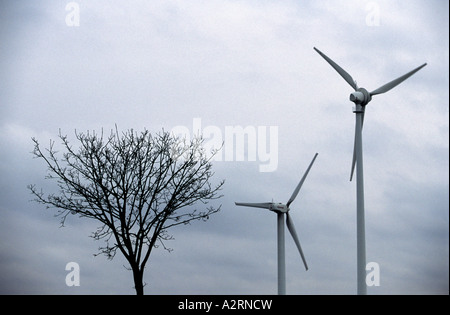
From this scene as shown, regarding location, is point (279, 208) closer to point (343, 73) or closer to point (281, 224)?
point (281, 224)

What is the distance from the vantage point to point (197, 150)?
119 ft

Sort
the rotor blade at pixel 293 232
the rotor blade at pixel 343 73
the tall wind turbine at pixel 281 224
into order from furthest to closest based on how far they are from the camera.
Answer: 1. the tall wind turbine at pixel 281 224
2. the rotor blade at pixel 293 232
3. the rotor blade at pixel 343 73

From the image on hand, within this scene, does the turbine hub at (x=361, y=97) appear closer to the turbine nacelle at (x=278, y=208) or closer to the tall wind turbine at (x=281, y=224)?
the tall wind turbine at (x=281, y=224)

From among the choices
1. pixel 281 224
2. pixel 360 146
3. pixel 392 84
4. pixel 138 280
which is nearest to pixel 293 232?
pixel 281 224

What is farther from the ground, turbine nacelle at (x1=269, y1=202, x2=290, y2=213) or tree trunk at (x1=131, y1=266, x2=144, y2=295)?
turbine nacelle at (x1=269, y1=202, x2=290, y2=213)

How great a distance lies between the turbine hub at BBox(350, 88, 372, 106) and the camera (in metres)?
31.8

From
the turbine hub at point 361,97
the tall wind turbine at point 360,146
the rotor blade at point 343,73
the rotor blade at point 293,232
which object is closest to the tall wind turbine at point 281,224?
the rotor blade at point 293,232

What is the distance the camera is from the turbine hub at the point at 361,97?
3175cm

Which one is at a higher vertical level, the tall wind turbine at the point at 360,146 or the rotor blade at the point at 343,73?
the rotor blade at the point at 343,73

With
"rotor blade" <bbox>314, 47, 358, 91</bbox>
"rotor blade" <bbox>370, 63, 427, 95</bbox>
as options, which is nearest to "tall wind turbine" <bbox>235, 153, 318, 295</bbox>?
"rotor blade" <bbox>314, 47, 358, 91</bbox>

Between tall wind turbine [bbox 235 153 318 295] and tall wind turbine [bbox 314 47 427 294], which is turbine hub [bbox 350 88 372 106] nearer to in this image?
tall wind turbine [bbox 314 47 427 294]
